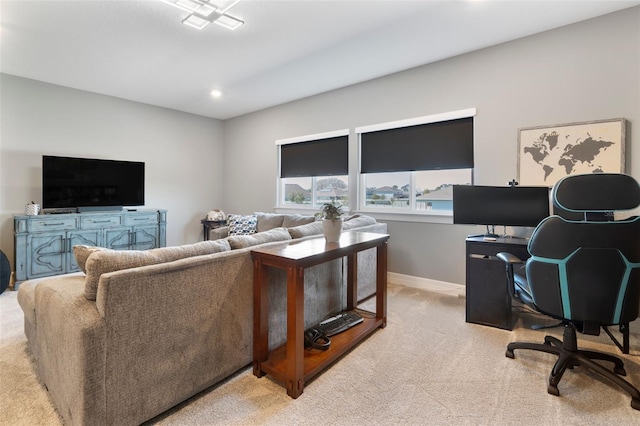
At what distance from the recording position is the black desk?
2.55 m

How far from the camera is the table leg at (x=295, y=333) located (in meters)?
1.70

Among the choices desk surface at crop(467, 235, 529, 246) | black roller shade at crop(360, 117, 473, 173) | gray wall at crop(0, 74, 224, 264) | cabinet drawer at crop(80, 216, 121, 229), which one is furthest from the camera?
cabinet drawer at crop(80, 216, 121, 229)

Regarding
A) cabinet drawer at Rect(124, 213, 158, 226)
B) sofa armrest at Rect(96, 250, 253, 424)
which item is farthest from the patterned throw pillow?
sofa armrest at Rect(96, 250, 253, 424)

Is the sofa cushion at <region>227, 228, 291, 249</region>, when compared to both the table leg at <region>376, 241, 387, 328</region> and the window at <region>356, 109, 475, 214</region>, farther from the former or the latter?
the window at <region>356, 109, 475, 214</region>

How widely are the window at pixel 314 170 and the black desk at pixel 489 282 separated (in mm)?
2065

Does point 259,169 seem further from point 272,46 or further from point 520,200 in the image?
point 520,200

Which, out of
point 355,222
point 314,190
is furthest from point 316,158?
point 355,222

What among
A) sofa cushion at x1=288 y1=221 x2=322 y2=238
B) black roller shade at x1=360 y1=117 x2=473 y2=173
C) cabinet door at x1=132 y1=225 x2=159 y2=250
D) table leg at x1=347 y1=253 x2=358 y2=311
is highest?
black roller shade at x1=360 y1=117 x2=473 y2=173

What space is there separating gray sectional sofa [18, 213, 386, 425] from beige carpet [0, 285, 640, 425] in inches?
4.8

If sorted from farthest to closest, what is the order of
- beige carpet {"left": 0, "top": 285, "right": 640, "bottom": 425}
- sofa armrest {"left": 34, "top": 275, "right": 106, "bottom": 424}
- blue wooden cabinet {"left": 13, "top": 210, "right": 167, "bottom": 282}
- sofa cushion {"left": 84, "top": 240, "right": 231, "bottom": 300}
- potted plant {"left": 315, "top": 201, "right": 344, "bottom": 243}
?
1. blue wooden cabinet {"left": 13, "top": 210, "right": 167, "bottom": 282}
2. potted plant {"left": 315, "top": 201, "right": 344, "bottom": 243}
3. beige carpet {"left": 0, "top": 285, "right": 640, "bottom": 425}
4. sofa cushion {"left": 84, "top": 240, "right": 231, "bottom": 300}
5. sofa armrest {"left": 34, "top": 275, "right": 106, "bottom": 424}

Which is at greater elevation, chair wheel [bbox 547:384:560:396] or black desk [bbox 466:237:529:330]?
black desk [bbox 466:237:529:330]

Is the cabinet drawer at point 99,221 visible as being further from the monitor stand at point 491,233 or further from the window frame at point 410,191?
the monitor stand at point 491,233

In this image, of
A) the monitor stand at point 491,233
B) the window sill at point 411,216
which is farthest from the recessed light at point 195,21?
the monitor stand at point 491,233

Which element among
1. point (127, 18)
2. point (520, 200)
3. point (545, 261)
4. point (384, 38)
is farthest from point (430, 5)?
point (127, 18)
